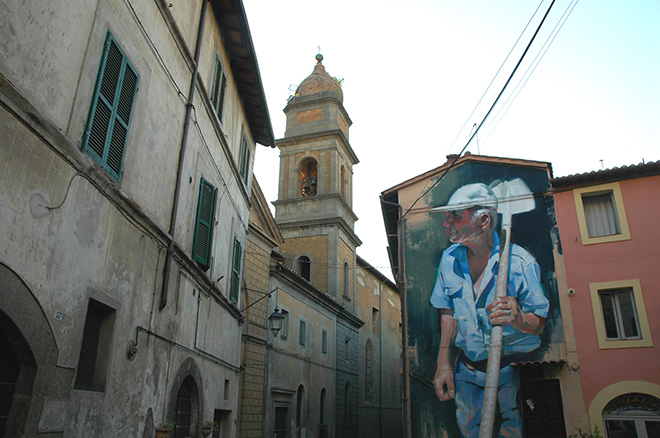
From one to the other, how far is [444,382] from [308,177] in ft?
67.7

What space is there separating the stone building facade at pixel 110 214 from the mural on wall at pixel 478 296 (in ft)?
24.8

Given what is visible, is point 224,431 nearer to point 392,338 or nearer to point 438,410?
point 438,410

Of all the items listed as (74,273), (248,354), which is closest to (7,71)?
(74,273)

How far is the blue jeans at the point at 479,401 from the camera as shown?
13898mm

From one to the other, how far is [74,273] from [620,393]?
1330cm

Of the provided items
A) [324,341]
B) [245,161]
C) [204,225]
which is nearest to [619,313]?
[245,161]

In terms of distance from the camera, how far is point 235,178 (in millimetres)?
12547

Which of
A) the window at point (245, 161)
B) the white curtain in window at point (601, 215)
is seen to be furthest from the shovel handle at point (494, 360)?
the window at point (245, 161)

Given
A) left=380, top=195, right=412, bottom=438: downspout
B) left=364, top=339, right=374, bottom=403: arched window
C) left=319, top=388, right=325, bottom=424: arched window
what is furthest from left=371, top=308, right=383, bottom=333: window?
left=380, top=195, right=412, bottom=438: downspout

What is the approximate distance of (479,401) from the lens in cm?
1447

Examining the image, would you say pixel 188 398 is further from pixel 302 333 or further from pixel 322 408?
pixel 322 408

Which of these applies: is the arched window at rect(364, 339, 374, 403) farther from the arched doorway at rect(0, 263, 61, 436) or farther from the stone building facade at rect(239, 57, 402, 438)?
the arched doorway at rect(0, 263, 61, 436)

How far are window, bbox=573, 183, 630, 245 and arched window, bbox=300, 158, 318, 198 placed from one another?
64.6 ft

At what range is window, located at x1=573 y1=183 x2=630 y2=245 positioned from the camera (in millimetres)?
14250
